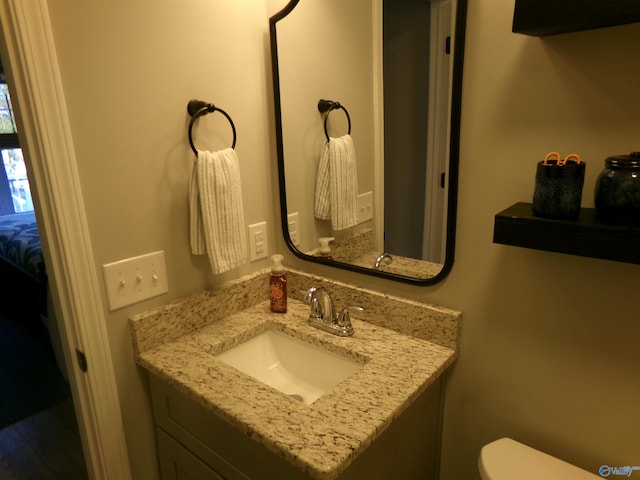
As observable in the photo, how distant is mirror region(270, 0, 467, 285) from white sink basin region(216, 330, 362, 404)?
0.29 metres

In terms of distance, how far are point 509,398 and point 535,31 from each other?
87 cm

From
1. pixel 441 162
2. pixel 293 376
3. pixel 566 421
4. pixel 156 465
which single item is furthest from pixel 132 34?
pixel 566 421

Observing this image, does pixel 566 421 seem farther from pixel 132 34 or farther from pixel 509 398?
pixel 132 34

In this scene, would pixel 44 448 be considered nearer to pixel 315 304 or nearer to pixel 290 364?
pixel 290 364

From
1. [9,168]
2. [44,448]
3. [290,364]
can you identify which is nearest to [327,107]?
[290,364]

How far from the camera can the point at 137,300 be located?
3.74 ft

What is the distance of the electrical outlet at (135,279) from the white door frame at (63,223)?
0.11ft

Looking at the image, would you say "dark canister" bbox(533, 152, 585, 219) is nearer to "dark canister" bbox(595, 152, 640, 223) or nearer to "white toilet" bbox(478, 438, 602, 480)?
"dark canister" bbox(595, 152, 640, 223)

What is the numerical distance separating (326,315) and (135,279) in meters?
0.57

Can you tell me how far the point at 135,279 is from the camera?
112 cm

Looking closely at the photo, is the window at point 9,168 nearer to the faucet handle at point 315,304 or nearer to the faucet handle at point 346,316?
the faucet handle at point 315,304

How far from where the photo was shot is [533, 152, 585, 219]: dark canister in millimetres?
780

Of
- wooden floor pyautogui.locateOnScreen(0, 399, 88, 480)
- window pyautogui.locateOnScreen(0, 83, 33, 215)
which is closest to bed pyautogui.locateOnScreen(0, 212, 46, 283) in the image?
wooden floor pyautogui.locateOnScreen(0, 399, 88, 480)

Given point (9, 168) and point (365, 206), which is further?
point (9, 168)
